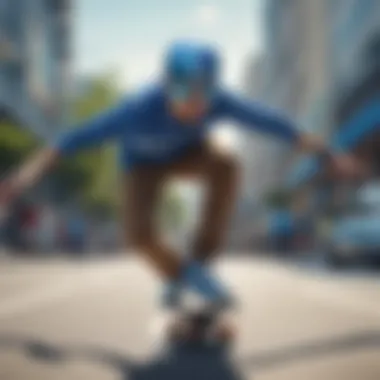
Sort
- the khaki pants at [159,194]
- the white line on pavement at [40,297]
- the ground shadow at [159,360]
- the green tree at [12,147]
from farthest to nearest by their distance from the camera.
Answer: the green tree at [12,147], the white line on pavement at [40,297], the khaki pants at [159,194], the ground shadow at [159,360]

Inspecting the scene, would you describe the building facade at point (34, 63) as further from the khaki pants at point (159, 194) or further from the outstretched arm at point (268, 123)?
the outstretched arm at point (268, 123)

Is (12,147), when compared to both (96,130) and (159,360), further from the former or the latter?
(159,360)

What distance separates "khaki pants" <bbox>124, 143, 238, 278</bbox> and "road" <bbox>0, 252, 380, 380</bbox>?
510 mm

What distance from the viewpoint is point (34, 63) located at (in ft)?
111

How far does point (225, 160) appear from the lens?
4.19m

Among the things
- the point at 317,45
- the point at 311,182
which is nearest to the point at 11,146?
the point at 311,182

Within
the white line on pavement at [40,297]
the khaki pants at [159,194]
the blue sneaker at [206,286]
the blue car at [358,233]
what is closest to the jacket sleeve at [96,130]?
the khaki pants at [159,194]

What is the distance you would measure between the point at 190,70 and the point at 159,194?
98cm

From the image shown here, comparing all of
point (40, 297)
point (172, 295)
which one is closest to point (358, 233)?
point (40, 297)

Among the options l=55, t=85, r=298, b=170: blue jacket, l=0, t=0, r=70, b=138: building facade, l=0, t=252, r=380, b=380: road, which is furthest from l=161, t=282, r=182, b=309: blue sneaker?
l=0, t=0, r=70, b=138: building facade

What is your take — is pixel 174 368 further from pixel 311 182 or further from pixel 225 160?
pixel 311 182

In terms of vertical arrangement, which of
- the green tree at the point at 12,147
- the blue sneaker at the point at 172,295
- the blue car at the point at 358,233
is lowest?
the blue sneaker at the point at 172,295

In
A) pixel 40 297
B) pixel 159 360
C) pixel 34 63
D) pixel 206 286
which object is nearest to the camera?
pixel 159 360

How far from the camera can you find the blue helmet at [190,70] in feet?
11.7
